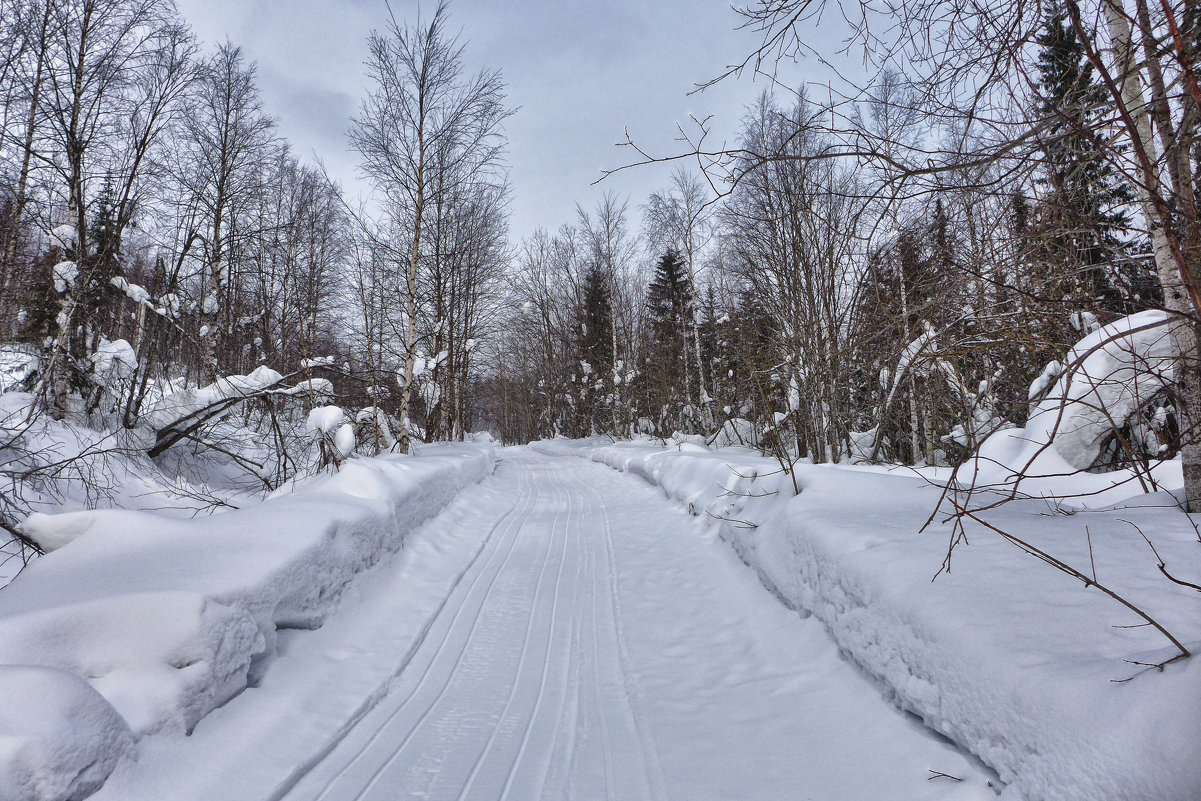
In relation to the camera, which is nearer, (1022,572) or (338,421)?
(1022,572)

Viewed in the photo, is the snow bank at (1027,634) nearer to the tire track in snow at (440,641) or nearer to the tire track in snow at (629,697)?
the tire track in snow at (629,697)

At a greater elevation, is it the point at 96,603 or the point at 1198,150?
the point at 1198,150

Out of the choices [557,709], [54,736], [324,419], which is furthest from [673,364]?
[54,736]

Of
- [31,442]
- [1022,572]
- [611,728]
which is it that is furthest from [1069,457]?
[31,442]

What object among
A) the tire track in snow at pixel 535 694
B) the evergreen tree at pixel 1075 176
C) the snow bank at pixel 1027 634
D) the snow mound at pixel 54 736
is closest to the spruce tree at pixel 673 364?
the tire track in snow at pixel 535 694

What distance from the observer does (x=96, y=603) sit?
2369 millimetres

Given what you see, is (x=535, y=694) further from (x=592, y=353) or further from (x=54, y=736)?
(x=592, y=353)

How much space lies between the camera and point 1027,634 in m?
2.04

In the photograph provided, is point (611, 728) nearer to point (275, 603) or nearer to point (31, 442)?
point (275, 603)

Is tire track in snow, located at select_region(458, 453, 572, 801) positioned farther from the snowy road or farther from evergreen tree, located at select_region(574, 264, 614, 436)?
evergreen tree, located at select_region(574, 264, 614, 436)

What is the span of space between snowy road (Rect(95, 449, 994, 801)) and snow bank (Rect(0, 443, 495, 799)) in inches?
6.5

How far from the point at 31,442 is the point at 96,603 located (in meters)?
4.35

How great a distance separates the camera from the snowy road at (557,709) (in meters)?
2.22

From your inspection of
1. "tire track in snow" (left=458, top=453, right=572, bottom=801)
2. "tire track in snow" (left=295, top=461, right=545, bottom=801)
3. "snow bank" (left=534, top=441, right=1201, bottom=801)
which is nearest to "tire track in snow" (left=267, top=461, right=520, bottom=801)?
"tire track in snow" (left=295, top=461, right=545, bottom=801)
